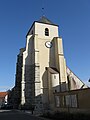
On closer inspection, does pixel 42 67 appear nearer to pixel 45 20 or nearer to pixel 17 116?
pixel 45 20

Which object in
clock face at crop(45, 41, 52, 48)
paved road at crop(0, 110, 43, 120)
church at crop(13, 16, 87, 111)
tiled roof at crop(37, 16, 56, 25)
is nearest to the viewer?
paved road at crop(0, 110, 43, 120)

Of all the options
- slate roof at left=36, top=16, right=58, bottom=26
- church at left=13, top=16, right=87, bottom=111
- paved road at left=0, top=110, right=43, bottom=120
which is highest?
slate roof at left=36, top=16, right=58, bottom=26

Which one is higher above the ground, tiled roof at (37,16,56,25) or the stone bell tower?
tiled roof at (37,16,56,25)

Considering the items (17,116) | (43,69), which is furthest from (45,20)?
(17,116)

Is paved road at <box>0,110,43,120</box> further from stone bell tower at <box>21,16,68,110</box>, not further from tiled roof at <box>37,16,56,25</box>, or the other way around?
tiled roof at <box>37,16,56,25</box>

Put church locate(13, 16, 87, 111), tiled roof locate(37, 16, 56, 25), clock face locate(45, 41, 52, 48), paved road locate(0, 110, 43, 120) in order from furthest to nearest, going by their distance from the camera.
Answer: tiled roof locate(37, 16, 56, 25)
clock face locate(45, 41, 52, 48)
church locate(13, 16, 87, 111)
paved road locate(0, 110, 43, 120)

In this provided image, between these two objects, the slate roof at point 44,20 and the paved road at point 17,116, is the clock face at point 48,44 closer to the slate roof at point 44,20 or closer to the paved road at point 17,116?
the slate roof at point 44,20

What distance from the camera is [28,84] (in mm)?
38344

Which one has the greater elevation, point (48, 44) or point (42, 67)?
point (48, 44)

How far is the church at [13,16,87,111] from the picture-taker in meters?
36.3

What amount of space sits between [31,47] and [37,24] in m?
6.25

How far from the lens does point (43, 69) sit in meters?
39.2

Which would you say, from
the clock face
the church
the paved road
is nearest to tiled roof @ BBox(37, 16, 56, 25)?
the church

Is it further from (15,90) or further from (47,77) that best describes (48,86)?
(15,90)
